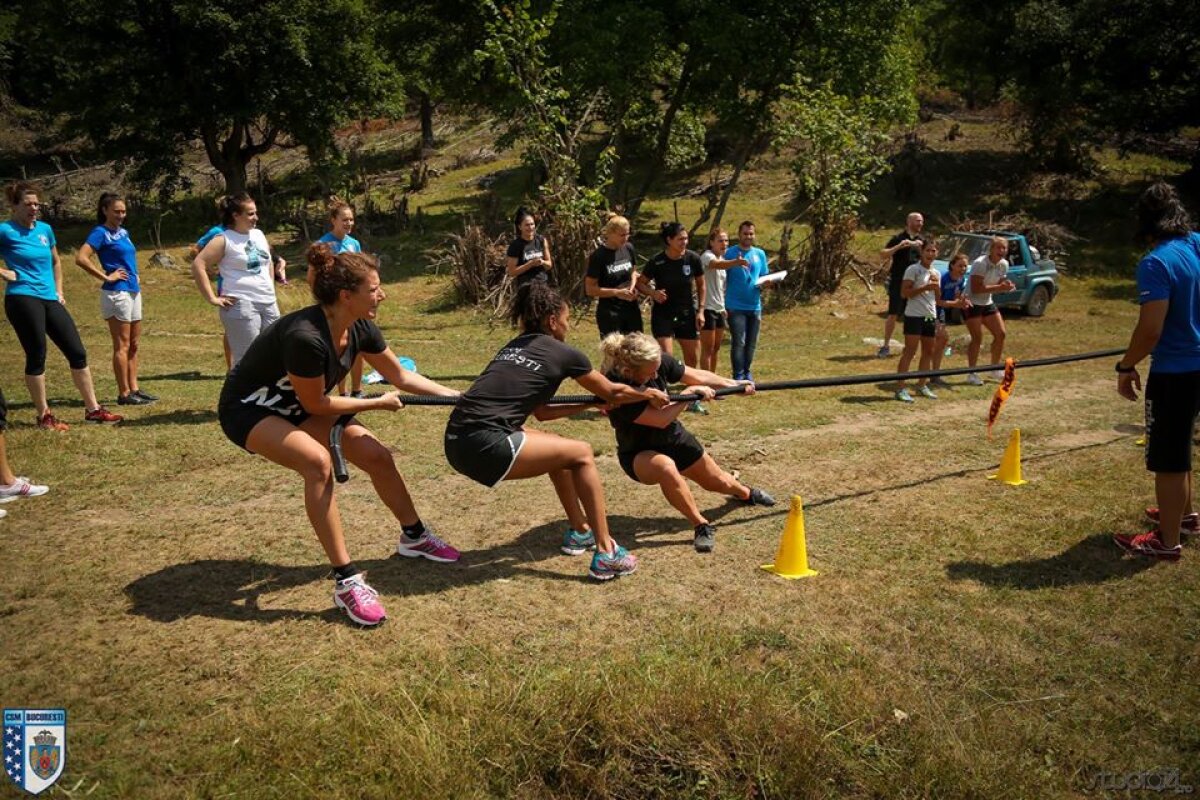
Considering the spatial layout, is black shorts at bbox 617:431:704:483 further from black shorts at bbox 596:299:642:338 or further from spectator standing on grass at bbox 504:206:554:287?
spectator standing on grass at bbox 504:206:554:287

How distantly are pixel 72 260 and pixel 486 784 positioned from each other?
78.3 feet

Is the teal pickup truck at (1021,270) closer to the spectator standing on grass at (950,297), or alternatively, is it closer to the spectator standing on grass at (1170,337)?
the spectator standing on grass at (950,297)

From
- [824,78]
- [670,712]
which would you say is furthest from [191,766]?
[824,78]

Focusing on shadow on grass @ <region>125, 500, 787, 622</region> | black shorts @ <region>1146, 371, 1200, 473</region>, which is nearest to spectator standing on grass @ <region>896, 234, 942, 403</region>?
black shorts @ <region>1146, 371, 1200, 473</region>

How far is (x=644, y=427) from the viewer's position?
5793mm

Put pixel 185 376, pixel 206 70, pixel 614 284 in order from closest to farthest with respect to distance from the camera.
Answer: pixel 614 284 < pixel 185 376 < pixel 206 70

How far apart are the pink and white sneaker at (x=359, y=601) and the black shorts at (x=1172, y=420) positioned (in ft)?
15.7

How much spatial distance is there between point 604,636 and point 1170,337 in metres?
4.00

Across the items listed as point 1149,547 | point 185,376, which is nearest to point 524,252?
point 185,376

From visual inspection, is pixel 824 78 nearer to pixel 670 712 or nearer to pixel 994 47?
pixel 994 47

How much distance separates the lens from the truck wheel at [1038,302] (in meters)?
18.2
